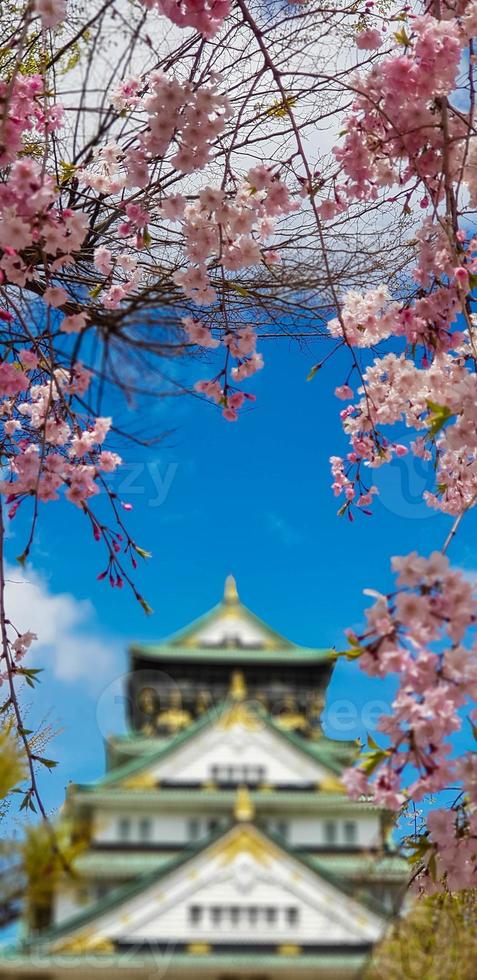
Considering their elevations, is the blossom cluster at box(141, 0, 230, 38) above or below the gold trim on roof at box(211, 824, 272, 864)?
above

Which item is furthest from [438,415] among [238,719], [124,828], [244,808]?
[124,828]

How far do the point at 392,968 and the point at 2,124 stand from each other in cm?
268

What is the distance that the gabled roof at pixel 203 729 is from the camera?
1.72m

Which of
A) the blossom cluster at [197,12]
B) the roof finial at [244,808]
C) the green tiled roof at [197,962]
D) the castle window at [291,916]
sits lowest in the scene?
the green tiled roof at [197,962]

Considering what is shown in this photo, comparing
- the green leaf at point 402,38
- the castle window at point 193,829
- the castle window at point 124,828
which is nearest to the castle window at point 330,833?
the castle window at point 193,829

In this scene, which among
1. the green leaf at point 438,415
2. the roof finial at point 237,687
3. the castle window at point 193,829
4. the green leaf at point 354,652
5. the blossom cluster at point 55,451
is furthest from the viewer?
the blossom cluster at point 55,451

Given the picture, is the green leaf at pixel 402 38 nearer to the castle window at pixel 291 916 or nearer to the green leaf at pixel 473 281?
the green leaf at pixel 473 281

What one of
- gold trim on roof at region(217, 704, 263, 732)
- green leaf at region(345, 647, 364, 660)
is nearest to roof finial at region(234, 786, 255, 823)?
gold trim on roof at region(217, 704, 263, 732)

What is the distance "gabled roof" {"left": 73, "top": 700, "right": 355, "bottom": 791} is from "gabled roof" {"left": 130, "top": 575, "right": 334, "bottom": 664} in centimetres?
10

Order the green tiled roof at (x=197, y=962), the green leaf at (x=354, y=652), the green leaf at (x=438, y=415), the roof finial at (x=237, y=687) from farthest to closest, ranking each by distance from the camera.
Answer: the green leaf at (x=438, y=415)
the green leaf at (x=354, y=652)
the roof finial at (x=237, y=687)
the green tiled roof at (x=197, y=962)

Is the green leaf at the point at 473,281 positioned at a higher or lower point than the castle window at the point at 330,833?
higher

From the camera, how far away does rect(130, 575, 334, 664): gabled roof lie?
1827 mm

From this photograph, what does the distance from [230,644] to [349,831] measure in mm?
395

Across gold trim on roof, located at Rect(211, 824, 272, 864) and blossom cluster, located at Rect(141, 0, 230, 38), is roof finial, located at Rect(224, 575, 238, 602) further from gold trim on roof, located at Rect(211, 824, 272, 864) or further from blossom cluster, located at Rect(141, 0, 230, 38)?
blossom cluster, located at Rect(141, 0, 230, 38)
